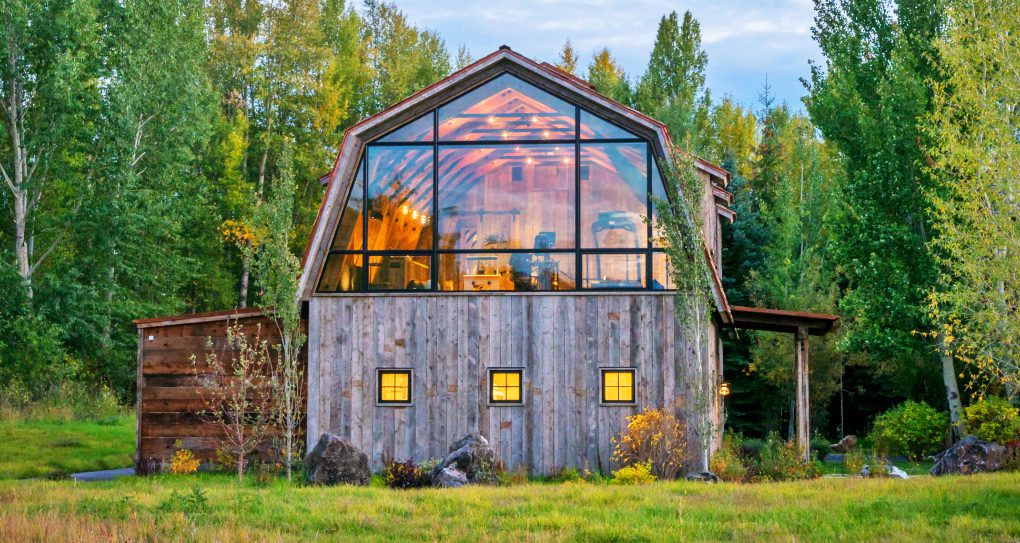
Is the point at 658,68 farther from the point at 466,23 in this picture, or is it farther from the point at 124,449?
the point at 124,449

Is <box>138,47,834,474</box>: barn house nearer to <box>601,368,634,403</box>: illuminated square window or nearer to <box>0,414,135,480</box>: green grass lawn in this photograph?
<box>601,368,634,403</box>: illuminated square window

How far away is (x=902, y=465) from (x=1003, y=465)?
5096mm

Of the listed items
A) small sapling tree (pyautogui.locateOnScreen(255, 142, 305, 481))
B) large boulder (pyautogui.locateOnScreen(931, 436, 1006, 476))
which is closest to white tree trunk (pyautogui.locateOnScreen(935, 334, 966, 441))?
large boulder (pyautogui.locateOnScreen(931, 436, 1006, 476))

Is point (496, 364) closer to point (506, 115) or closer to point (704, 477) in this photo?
point (704, 477)

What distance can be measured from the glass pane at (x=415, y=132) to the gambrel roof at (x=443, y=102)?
0.28 feet

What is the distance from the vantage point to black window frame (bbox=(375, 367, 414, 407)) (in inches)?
680

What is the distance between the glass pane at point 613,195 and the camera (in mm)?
17062

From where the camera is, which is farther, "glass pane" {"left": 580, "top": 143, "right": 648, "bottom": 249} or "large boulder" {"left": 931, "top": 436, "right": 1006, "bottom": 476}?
"glass pane" {"left": 580, "top": 143, "right": 648, "bottom": 249}

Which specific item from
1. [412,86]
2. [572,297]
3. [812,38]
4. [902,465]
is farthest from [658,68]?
[572,297]

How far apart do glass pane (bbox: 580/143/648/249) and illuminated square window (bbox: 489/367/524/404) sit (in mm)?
2433

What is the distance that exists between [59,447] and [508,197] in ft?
32.6

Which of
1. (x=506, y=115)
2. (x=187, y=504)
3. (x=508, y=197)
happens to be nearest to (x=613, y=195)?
(x=508, y=197)

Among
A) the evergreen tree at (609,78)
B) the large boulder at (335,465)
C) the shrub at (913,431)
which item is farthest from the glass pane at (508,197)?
the evergreen tree at (609,78)

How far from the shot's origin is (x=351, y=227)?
17359 mm
